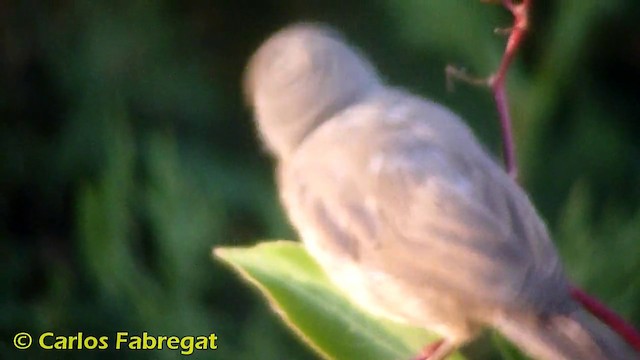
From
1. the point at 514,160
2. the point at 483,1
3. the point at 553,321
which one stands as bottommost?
the point at 553,321

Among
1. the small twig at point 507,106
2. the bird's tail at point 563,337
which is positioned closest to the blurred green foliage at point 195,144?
the small twig at point 507,106

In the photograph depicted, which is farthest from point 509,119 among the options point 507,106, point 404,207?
point 404,207

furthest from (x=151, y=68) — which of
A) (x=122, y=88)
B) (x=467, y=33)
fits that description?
(x=467, y=33)

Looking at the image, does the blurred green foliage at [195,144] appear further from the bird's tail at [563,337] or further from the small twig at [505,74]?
the bird's tail at [563,337]

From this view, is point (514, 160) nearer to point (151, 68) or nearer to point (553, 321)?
point (553, 321)

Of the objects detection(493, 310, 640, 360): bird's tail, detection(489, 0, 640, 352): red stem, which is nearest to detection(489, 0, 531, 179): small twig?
detection(489, 0, 640, 352): red stem
